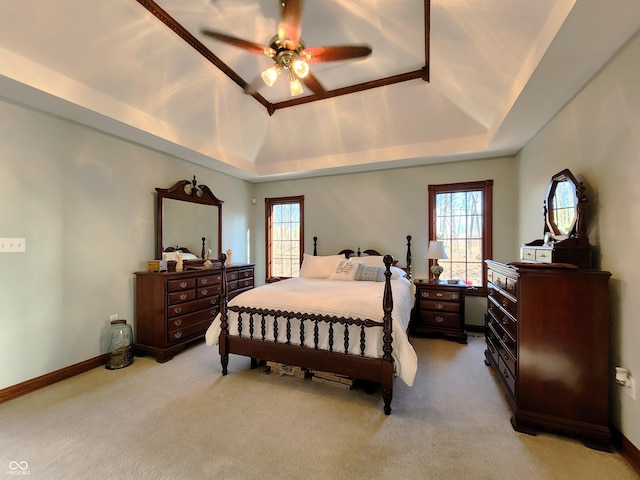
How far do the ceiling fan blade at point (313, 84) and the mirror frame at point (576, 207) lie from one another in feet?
8.70

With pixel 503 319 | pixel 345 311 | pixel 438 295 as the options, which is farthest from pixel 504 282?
pixel 438 295

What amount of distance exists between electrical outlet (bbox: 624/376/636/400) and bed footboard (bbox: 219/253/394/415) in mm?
1402

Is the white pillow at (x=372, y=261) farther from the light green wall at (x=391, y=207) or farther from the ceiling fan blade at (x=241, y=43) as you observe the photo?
the ceiling fan blade at (x=241, y=43)

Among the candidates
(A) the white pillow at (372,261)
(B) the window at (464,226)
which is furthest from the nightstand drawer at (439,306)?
(A) the white pillow at (372,261)

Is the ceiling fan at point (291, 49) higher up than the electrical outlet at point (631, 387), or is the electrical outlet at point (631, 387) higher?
the ceiling fan at point (291, 49)

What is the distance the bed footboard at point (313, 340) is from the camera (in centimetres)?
219

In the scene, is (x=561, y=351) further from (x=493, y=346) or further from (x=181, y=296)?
(x=181, y=296)

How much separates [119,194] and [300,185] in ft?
9.35

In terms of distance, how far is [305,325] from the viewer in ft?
8.31

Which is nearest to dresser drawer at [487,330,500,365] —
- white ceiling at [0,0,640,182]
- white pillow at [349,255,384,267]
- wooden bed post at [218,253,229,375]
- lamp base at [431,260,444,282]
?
lamp base at [431,260,444,282]

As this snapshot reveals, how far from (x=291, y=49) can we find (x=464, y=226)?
3.45 m

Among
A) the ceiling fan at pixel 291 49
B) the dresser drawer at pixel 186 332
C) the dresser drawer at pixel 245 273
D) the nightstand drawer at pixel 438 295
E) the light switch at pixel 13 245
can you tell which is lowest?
the dresser drawer at pixel 186 332

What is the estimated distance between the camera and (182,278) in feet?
11.0

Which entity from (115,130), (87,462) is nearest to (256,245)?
(115,130)
